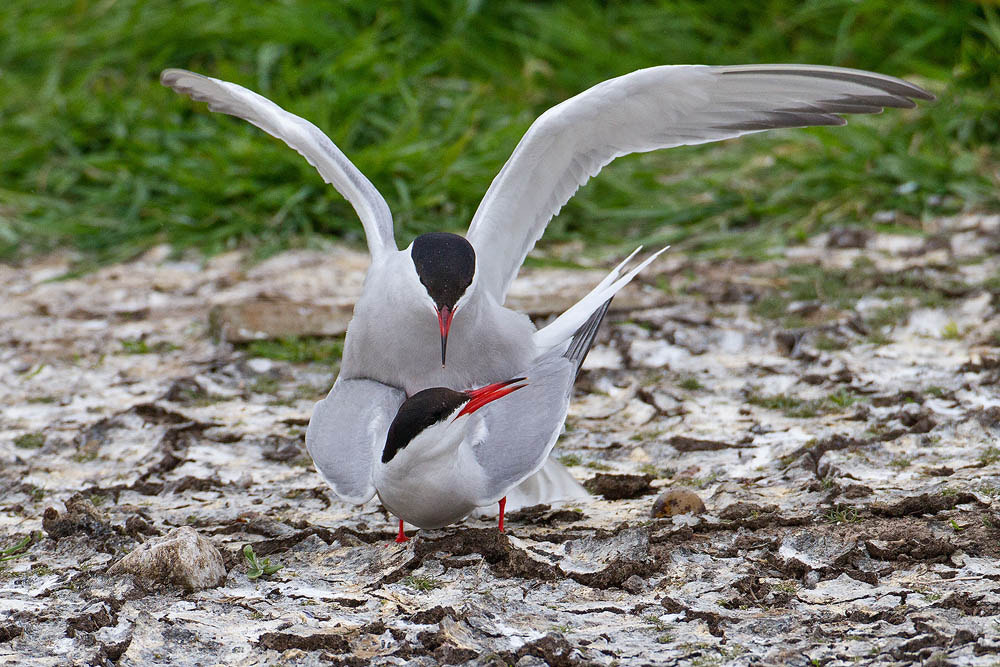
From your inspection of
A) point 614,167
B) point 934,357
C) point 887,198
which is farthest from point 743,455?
point 614,167

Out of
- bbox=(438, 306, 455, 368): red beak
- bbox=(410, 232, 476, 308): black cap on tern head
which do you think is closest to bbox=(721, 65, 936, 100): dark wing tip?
bbox=(410, 232, 476, 308): black cap on tern head

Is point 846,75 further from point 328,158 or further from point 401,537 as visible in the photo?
point 401,537

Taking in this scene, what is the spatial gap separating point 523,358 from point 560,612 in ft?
2.80

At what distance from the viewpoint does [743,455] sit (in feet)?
9.97

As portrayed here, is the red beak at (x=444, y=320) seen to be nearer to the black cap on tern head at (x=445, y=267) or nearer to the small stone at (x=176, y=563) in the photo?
the black cap on tern head at (x=445, y=267)

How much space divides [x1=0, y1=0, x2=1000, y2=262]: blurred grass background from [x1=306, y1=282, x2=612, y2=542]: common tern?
2.14 metres

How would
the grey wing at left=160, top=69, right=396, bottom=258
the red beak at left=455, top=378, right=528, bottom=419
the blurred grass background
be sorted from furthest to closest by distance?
the blurred grass background < the grey wing at left=160, top=69, right=396, bottom=258 < the red beak at left=455, top=378, right=528, bottom=419

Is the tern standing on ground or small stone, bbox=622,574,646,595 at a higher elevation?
the tern standing on ground

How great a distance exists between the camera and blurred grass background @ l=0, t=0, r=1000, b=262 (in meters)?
4.93

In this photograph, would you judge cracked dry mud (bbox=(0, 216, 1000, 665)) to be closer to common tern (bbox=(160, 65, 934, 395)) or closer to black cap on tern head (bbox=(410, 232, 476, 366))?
common tern (bbox=(160, 65, 934, 395))

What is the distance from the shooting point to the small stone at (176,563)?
2.35m

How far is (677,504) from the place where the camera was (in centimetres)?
267

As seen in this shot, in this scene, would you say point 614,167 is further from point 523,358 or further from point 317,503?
point 317,503

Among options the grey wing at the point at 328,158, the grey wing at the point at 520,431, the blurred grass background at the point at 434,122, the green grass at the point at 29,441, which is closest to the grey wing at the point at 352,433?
the grey wing at the point at 520,431
